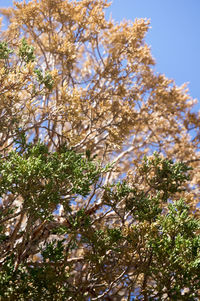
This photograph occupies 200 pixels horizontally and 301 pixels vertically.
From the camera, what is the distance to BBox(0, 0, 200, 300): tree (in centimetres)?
534

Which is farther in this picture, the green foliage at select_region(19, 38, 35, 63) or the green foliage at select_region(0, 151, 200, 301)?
the green foliage at select_region(19, 38, 35, 63)

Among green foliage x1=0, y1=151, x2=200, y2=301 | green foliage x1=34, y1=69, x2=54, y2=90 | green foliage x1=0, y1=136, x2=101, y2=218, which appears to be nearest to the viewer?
green foliage x1=0, y1=151, x2=200, y2=301

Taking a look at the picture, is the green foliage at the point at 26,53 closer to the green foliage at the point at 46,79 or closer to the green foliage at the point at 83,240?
the green foliage at the point at 46,79

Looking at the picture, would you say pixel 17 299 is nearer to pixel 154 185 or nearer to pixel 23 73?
pixel 154 185

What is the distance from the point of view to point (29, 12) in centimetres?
898

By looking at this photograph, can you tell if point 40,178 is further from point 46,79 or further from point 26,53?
point 26,53

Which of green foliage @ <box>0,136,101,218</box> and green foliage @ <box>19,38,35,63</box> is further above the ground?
green foliage @ <box>19,38,35,63</box>

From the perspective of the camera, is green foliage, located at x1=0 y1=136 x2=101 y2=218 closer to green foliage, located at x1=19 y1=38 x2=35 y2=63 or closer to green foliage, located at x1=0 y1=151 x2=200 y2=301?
green foliage, located at x1=0 y1=151 x2=200 y2=301

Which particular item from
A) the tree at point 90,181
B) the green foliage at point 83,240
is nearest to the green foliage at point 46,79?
the tree at point 90,181

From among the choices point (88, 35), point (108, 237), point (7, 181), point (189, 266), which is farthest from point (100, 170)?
point (88, 35)

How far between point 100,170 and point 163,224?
169cm

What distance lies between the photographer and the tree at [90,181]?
5340mm

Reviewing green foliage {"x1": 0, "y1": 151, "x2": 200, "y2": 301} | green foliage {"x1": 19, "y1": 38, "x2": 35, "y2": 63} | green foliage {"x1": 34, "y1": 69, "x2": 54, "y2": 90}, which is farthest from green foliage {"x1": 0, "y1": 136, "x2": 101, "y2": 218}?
green foliage {"x1": 19, "y1": 38, "x2": 35, "y2": 63}

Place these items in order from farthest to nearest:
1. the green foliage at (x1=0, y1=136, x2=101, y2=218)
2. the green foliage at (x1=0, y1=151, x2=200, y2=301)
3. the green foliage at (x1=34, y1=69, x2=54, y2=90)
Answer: the green foliage at (x1=34, y1=69, x2=54, y2=90) → the green foliage at (x1=0, y1=136, x2=101, y2=218) → the green foliage at (x1=0, y1=151, x2=200, y2=301)
